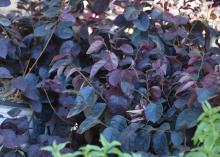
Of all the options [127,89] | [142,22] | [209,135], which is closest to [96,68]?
[127,89]

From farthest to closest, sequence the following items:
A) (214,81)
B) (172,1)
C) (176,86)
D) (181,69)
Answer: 1. (172,1)
2. (181,69)
3. (176,86)
4. (214,81)

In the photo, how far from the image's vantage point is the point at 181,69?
2.20m

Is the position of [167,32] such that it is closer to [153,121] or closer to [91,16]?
[91,16]

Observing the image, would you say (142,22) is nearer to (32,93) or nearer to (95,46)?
(95,46)

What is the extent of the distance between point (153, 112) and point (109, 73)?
290 mm

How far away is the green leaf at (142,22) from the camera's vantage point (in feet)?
7.37

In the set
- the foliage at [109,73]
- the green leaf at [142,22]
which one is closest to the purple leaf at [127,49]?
the foliage at [109,73]

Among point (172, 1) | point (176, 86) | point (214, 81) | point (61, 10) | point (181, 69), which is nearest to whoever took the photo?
point (214, 81)

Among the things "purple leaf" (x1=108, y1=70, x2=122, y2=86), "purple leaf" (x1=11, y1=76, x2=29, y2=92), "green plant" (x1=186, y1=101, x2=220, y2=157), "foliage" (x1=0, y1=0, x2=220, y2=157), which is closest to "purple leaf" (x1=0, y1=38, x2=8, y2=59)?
"foliage" (x1=0, y1=0, x2=220, y2=157)

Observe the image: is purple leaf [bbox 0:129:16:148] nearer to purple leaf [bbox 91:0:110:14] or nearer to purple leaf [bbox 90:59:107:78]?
purple leaf [bbox 90:59:107:78]

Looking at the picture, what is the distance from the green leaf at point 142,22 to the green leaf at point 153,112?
1.71 feet

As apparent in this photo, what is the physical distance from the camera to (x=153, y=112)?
182 centimetres

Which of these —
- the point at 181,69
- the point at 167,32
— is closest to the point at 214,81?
the point at 181,69

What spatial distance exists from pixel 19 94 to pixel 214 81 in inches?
35.6
